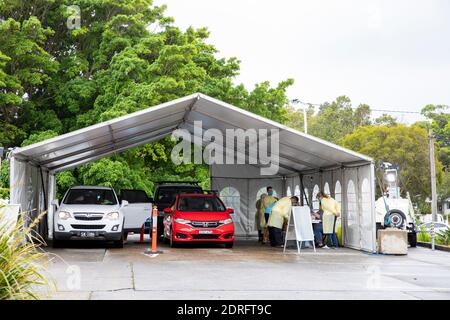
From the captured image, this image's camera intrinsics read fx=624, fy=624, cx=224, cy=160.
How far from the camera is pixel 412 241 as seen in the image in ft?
68.0

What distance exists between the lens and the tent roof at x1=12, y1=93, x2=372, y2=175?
15297 millimetres

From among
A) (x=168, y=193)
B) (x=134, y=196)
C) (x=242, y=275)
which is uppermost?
(x=168, y=193)

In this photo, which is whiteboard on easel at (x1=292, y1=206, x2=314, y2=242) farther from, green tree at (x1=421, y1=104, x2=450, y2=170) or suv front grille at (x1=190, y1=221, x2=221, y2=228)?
green tree at (x1=421, y1=104, x2=450, y2=170)

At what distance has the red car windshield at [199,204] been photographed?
17283 mm

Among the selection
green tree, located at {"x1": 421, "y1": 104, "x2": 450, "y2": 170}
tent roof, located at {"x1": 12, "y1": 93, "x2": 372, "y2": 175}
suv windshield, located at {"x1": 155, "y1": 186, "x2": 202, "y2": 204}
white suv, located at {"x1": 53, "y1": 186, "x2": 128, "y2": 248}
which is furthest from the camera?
green tree, located at {"x1": 421, "y1": 104, "x2": 450, "y2": 170}

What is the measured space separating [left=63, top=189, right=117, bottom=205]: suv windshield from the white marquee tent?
1.14m

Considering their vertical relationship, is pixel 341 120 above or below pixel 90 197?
above

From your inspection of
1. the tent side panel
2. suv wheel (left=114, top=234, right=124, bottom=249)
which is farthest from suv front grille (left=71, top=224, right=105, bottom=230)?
the tent side panel

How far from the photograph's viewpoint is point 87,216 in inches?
619

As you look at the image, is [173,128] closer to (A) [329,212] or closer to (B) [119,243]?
(B) [119,243]

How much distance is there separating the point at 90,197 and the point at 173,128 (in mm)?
5898

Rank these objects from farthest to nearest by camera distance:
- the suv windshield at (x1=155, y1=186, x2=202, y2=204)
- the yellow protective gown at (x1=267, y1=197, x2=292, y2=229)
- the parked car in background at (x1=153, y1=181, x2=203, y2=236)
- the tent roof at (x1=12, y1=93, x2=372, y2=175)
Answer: the suv windshield at (x1=155, y1=186, x2=202, y2=204), the parked car in background at (x1=153, y1=181, x2=203, y2=236), the yellow protective gown at (x1=267, y1=197, x2=292, y2=229), the tent roof at (x1=12, y1=93, x2=372, y2=175)

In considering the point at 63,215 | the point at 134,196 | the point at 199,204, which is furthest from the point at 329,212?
the point at 63,215
